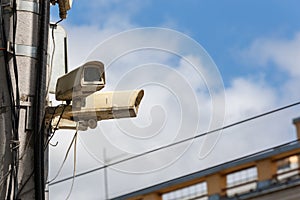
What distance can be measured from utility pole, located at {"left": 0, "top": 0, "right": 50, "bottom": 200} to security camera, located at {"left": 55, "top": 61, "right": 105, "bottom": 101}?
105 mm

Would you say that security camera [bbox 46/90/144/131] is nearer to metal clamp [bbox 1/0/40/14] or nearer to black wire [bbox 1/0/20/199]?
black wire [bbox 1/0/20/199]

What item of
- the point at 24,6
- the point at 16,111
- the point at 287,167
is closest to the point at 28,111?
the point at 16,111

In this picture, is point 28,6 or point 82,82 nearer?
point 82,82

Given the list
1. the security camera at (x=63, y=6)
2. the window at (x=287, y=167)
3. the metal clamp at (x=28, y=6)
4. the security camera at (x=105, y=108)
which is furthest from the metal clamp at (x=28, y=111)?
the window at (x=287, y=167)

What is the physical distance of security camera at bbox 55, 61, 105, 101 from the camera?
359 centimetres

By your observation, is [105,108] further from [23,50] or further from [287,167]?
[287,167]

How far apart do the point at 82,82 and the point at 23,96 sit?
0.97ft

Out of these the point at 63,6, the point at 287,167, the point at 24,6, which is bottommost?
the point at 24,6

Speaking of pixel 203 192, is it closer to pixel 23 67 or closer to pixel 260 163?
pixel 260 163

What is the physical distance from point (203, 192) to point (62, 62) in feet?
37.0

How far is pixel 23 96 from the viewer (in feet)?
12.0

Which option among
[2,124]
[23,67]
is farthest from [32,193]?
[23,67]

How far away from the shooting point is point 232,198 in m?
14.7

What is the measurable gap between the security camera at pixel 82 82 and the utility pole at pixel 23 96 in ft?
0.34
